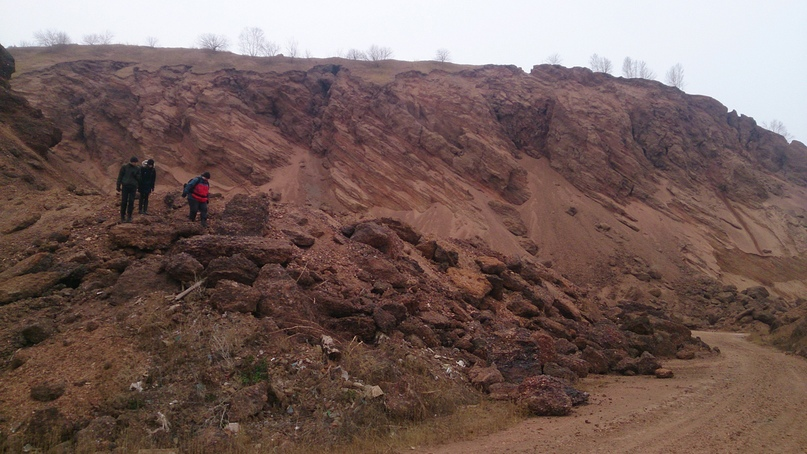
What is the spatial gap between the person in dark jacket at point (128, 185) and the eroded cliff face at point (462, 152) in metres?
17.2

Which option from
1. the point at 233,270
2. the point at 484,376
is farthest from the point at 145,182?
the point at 484,376

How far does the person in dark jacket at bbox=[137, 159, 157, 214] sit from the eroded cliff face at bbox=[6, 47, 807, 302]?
16.8 meters

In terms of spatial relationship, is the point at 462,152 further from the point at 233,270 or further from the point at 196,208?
the point at 233,270

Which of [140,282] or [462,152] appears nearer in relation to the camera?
[140,282]

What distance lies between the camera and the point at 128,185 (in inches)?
303

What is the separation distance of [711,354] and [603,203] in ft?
64.1

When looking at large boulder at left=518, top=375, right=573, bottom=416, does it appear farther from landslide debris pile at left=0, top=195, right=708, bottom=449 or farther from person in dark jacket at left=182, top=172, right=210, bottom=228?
person in dark jacket at left=182, top=172, right=210, bottom=228

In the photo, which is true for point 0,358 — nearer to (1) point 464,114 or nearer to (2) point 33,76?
(1) point 464,114

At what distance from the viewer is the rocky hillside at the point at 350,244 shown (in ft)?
17.5

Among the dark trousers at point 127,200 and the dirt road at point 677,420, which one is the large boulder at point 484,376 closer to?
the dirt road at point 677,420

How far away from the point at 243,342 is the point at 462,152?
25.2 metres

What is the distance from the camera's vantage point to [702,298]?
23.1 meters

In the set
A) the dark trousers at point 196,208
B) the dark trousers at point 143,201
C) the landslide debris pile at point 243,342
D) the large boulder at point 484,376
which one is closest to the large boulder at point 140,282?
the landslide debris pile at point 243,342

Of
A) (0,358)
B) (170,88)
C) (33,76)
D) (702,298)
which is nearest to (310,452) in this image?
(0,358)
